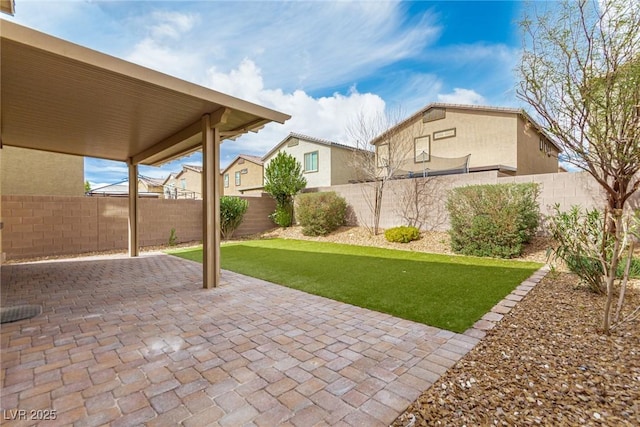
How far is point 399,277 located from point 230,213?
888 centimetres

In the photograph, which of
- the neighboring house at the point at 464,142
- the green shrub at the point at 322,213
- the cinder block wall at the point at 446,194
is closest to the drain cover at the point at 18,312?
the green shrub at the point at 322,213

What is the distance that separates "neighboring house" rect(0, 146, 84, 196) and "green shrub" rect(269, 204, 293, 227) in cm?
869

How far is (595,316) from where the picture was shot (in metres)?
3.61

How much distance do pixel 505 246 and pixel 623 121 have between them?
4299 mm

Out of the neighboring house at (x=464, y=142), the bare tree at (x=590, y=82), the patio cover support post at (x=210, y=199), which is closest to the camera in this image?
the bare tree at (x=590, y=82)

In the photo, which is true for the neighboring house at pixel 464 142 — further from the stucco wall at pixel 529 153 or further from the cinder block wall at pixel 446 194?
the cinder block wall at pixel 446 194

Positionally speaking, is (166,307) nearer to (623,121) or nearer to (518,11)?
(623,121)

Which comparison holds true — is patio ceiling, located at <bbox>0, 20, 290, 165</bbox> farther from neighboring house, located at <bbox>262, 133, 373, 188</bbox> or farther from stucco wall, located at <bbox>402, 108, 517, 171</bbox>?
neighboring house, located at <bbox>262, 133, 373, 188</bbox>

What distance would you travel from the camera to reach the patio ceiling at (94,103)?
3.18 metres

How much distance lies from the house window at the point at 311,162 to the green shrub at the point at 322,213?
7471 millimetres

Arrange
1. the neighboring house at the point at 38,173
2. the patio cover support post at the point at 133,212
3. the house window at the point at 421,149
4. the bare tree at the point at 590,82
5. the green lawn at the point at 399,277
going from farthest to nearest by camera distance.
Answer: the house window at the point at 421,149
the neighboring house at the point at 38,173
the patio cover support post at the point at 133,212
the green lawn at the point at 399,277
the bare tree at the point at 590,82

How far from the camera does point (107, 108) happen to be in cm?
480

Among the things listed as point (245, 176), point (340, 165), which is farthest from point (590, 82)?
point (245, 176)

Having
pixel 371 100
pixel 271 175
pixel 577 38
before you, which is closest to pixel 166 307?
pixel 577 38
